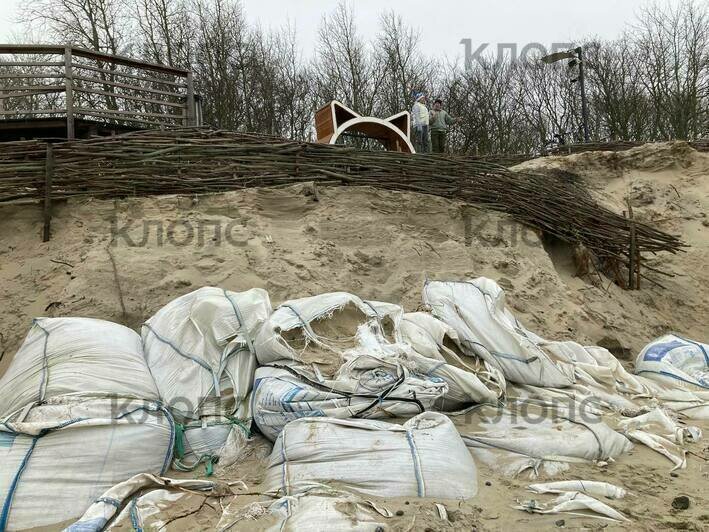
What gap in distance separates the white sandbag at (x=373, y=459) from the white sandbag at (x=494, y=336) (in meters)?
1.07

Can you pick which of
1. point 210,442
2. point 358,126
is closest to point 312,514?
point 210,442

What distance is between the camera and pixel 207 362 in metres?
3.03

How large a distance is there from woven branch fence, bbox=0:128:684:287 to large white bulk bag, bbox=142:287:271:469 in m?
1.91

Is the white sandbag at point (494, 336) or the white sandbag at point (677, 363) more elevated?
the white sandbag at point (494, 336)

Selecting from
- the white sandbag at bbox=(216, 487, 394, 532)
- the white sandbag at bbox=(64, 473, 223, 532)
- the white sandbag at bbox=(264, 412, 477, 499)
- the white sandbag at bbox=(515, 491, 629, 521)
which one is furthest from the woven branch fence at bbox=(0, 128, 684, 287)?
the white sandbag at bbox=(515, 491, 629, 521)

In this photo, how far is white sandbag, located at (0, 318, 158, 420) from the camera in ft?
8.50

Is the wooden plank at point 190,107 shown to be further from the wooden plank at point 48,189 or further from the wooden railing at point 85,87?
the wooden plank at point 48,189

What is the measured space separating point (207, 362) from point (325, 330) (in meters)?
0.75

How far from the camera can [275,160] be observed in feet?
17.1

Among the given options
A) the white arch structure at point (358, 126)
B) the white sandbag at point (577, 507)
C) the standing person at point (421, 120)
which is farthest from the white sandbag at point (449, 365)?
the standing person at point (421, 120)

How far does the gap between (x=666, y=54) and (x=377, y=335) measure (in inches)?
692

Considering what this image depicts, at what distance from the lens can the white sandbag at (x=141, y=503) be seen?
1979mm

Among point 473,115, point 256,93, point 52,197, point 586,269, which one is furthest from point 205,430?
point 473,115

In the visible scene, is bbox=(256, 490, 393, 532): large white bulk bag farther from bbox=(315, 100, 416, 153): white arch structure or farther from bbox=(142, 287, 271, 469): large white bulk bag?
bbox=(315, 100, 416, 153): white arch structure
